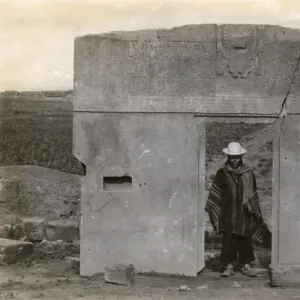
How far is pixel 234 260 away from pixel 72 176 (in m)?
2.34

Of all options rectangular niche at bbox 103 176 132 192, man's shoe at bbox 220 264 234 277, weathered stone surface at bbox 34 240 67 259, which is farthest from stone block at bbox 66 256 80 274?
man's shoe at bbox 220 264 234 277

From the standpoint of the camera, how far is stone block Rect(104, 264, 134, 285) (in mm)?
6605

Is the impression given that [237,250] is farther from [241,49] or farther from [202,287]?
[241,49]

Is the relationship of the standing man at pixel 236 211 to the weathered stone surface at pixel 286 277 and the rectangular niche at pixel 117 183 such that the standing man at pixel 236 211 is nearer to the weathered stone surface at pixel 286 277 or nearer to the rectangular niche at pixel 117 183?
the weathered stone surface at pixel 286 277

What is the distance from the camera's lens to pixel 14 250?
7.19 metres

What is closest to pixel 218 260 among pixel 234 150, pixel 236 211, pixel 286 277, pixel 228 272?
pixel 228 272

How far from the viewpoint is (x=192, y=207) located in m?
6.81

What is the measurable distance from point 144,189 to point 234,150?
1.15 metres

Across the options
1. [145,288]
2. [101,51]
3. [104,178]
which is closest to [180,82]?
[101,51]

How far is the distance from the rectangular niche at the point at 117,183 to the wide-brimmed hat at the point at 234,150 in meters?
1.20

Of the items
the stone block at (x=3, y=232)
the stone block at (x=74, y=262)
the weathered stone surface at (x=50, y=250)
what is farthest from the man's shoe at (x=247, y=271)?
the stone block at (x=3, y=232)

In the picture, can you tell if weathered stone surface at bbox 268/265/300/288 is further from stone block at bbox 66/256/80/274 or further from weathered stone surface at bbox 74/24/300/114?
stone block at bbox 66/256/80/274

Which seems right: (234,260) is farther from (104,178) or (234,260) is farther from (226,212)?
(104,178)

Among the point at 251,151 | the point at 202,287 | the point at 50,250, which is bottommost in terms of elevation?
the point at 202,287
